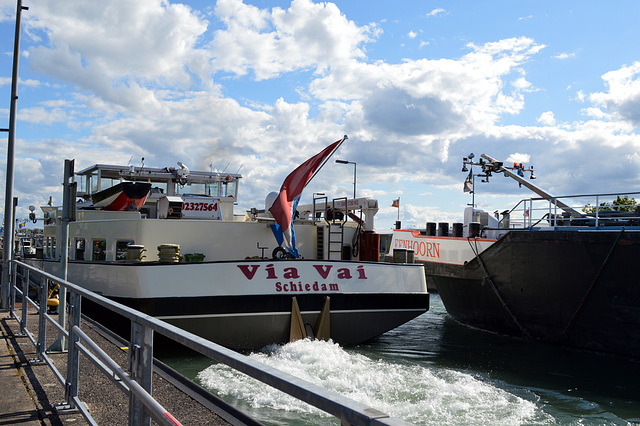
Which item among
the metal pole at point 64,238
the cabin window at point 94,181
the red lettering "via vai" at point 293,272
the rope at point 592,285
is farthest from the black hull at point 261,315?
the rope at point 592,285

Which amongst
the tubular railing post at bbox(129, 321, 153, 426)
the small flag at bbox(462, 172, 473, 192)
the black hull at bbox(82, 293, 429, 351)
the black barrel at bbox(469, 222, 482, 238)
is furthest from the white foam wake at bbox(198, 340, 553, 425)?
the small flag at bbox(462, 172, 473, 192)

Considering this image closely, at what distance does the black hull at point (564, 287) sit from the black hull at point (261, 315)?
15.9 feet

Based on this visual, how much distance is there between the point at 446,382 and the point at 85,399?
6.75 m

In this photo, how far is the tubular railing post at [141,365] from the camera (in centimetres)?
316

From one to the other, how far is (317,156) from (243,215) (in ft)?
19.0

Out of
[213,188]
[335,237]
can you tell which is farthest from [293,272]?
[213,188]

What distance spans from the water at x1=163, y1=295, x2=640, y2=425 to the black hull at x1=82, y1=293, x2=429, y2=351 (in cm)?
45

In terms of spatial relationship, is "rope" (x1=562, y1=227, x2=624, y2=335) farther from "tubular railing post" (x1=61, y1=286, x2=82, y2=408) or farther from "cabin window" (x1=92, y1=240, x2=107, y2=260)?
"tubular railing post" (x1=61, y1=286, x2=82, y2=408)

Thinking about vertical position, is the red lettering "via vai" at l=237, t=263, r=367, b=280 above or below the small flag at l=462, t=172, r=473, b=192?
below

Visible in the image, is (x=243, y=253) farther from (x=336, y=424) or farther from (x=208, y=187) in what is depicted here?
(x=336, y=424)

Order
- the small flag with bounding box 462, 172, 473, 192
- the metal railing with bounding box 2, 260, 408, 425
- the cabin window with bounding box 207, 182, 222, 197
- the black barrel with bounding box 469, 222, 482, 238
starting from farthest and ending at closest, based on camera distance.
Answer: the small flag with bounding box 462, 172, 473, 192 < the black barrel with bounding box 469, 222, 482, 238 < the cabin window with bounding box 207, 182, 222, 197 < the metal railing with bounding box 2, 260, 408, 425

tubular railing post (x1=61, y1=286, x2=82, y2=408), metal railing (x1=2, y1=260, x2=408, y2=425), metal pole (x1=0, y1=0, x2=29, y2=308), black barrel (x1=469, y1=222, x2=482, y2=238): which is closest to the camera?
metal railing (x1=2, y1=260, x2=408, y2=425)

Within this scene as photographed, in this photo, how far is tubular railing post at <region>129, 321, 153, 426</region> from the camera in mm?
3164

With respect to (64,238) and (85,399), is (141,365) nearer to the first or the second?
(85,399)
